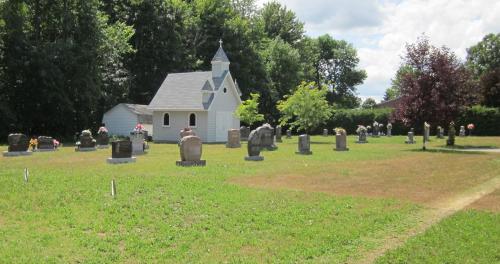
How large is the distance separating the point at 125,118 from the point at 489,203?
37.3m

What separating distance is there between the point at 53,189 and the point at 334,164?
12.1 metres

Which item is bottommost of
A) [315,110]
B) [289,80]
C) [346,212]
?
[346,212]

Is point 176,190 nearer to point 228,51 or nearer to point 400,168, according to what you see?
point 400,168

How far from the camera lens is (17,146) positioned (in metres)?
26.1

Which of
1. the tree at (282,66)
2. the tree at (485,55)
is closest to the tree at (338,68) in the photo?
the tree at (485,55)

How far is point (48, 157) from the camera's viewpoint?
24.9m

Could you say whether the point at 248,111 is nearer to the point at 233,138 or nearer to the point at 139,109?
the point at 233,138

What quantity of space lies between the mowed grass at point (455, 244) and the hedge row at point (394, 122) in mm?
32682

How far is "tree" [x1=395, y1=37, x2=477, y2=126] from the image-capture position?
31.4 m

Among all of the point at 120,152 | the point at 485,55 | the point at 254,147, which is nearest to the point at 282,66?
the point at 485,55

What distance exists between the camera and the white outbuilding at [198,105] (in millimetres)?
42219

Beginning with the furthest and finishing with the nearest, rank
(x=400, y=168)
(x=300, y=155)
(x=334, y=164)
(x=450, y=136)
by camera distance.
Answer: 1. (x=450, y=136)
2. (x=300, y=155)
3. (x=334, y=164)
4. (x=400, y=168)

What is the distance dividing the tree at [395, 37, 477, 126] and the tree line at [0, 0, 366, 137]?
24319 mm

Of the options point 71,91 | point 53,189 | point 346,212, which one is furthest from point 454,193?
point 71,91
